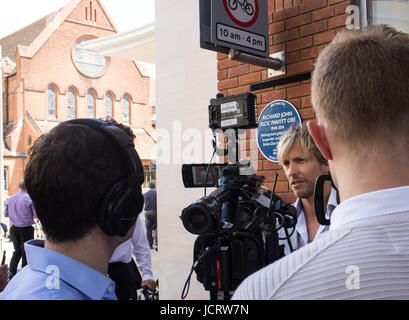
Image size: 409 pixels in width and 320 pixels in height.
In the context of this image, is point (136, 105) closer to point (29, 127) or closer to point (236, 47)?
point (29, 127)

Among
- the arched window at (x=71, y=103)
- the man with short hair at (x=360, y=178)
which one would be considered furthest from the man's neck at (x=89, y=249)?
the arched window at (x=71, y=103)

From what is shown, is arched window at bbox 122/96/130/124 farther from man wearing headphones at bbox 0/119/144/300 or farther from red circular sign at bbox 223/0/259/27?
man wearing headphones at bbox 0/119/144/300

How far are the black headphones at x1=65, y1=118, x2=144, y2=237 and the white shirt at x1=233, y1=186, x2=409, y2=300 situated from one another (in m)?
0.46

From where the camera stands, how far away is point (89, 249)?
Answer: 1.12 meters

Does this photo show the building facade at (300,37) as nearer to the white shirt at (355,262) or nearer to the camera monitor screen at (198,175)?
the camera monitor screen at (198,175)

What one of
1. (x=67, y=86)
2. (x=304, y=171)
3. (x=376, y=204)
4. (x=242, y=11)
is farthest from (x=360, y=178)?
(x=67, y=86)

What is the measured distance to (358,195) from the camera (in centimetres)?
78

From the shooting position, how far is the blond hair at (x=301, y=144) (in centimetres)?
229

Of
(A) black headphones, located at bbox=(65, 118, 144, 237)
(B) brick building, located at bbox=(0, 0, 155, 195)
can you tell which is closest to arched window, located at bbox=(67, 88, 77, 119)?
(B) brick building, located at bbox=(0, 0, 155, 195)

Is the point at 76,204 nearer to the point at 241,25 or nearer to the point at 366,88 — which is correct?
the point at 366,88

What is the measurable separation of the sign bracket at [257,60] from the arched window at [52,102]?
24698mm

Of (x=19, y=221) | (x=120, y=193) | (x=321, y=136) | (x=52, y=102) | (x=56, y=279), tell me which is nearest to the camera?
(x=321, y=136)

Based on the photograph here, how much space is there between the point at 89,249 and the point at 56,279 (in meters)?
0.12

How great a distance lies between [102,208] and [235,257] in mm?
814
